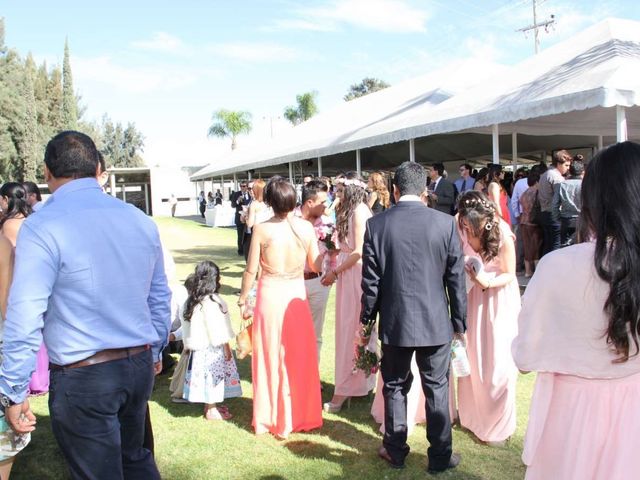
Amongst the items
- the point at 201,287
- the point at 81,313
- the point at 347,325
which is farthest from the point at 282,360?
the point at 81,313

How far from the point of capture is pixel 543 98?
8438mm

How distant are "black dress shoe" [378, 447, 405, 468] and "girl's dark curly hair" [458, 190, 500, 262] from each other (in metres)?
1.48

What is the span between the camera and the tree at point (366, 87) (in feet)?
247

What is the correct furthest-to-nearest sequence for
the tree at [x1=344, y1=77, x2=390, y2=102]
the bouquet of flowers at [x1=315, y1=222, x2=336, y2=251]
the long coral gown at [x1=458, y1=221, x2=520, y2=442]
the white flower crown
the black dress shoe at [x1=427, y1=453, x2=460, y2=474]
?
the tree at [x1=344, y1=77, x2=390, y2=102], the bouquet of flowers at [x1=315, y1=222, x2=336, y2=251], the white flower crown, the long coral gown at [x1=458, y1=221, x2=520, y2=442], the black dress shoe at [x1=427, y1=453, x2=460, y2=474]

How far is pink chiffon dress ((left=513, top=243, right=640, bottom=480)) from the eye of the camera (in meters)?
2.01

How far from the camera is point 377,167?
28000 mm

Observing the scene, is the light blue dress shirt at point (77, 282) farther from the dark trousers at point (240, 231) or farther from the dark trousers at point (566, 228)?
the dark trousers at point (240, 231)

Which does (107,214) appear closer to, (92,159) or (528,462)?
(92,159)

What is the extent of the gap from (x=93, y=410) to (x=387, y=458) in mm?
2171

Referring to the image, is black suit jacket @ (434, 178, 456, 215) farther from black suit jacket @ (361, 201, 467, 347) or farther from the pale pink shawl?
the pale pink shawl

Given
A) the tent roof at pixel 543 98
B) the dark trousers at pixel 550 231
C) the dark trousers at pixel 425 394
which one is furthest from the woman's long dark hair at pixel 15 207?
the dark trousers at pixel 550 231

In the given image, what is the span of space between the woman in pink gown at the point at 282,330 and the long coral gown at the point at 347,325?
48 cm

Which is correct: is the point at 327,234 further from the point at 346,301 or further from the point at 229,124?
the point at 229,124

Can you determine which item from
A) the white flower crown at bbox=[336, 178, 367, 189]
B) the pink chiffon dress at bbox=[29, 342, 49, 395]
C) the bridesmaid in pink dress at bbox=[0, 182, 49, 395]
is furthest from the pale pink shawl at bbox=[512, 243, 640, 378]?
the pink chiffon dress at bbox=[29, 342, 49, 395]
